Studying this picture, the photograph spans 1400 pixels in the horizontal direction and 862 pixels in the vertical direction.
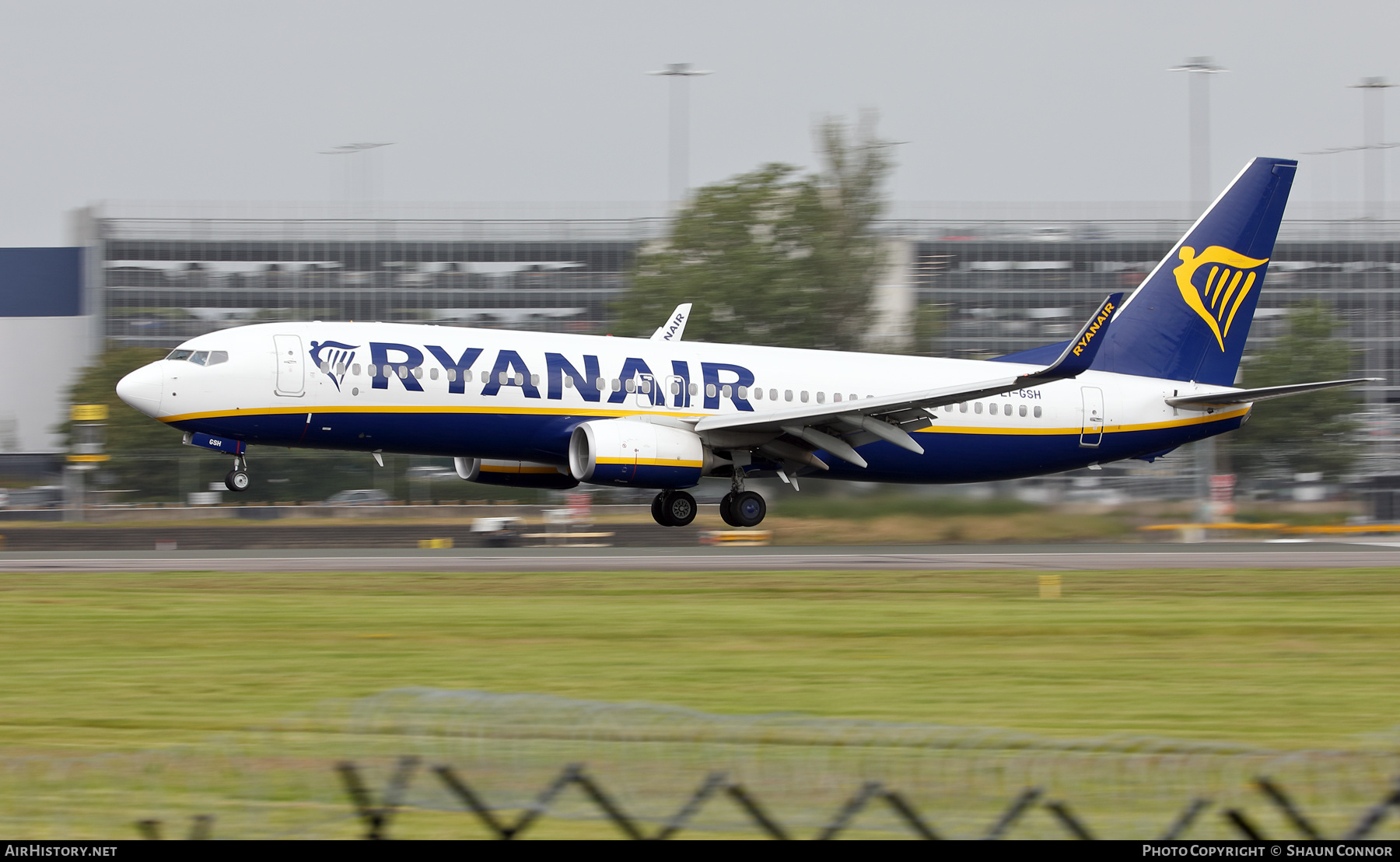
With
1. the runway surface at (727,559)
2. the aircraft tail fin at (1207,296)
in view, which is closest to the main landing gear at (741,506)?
the runway surface at (727,559)

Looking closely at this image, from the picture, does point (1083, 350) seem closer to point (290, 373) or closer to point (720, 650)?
point (720, 650)

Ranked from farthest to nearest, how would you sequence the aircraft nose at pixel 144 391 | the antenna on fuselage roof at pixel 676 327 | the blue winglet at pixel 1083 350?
the antenna on fuselage roof at pixel 676 327 < the aircraft nose at pixel 144 391 < the blue winglet at pixel 1083 350

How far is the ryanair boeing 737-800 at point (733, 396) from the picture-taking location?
2592 cm

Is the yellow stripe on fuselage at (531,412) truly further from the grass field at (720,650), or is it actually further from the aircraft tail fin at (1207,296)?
the grass field at (720,650)

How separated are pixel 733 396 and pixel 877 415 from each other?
2.96m

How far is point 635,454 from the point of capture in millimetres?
26172

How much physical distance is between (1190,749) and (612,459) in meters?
19.3

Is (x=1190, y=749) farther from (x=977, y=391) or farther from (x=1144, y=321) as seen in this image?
(x=1144, y=321)

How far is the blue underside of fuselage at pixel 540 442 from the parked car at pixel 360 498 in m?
15.3

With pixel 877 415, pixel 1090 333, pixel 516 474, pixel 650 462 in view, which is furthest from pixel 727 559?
pixel 1090 333

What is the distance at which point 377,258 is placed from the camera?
118 meters

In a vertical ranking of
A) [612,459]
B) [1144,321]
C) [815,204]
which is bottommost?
[612,459]
